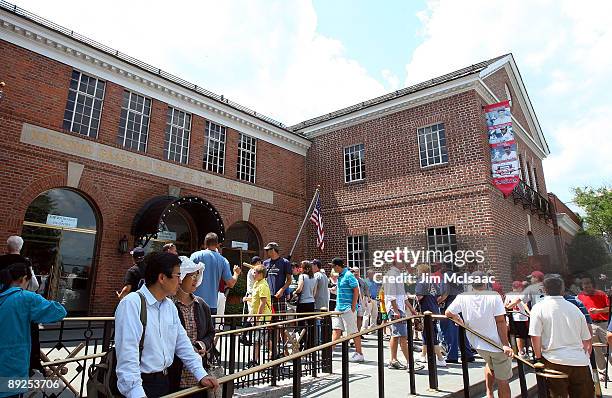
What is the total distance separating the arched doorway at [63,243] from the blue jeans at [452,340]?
9.15 meters

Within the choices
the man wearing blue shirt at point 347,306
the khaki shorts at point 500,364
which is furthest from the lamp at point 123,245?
the khaki shorts at point 500,364

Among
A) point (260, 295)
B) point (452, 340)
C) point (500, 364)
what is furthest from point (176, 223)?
point (500, 364)

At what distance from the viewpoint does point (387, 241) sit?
46.2 ft

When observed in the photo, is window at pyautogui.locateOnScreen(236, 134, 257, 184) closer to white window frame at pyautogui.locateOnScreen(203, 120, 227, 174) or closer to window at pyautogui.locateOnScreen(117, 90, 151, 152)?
white window frame at pyautogui.locateOnScreen(203, 120, 227, 174)

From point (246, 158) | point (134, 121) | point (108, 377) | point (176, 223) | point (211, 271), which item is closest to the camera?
point (108, 377)

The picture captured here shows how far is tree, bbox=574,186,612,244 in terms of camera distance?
3165 centimetres

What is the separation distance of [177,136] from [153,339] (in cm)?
1138

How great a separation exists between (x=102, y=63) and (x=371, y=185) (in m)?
10.5

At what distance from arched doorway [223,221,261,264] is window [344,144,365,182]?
4.85 meters

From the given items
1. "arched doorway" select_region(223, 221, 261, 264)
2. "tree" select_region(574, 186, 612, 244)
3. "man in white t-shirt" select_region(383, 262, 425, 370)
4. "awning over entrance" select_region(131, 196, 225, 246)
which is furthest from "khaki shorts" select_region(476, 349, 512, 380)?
"tree" select_region(574, 186, 612, 244)

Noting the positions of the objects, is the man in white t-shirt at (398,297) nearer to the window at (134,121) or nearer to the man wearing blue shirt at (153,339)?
the man wearing blue shirt at (153,339)

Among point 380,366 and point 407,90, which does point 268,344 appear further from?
point 407,90

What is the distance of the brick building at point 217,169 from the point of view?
9.45 m

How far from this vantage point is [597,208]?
111 ft
